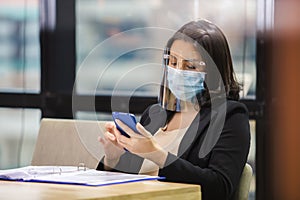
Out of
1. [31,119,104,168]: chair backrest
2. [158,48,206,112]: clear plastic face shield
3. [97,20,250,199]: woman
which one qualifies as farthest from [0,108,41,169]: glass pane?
[158,48,206,112]: clear plastic face shield

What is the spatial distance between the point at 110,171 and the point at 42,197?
579mm

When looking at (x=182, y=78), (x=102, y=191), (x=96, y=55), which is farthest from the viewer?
(x=96, y=55)

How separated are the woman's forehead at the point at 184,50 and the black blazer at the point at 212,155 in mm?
196

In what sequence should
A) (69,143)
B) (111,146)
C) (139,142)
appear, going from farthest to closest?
(69,143), (111,146), (139,142)

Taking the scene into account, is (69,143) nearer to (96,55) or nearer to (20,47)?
(96,55)

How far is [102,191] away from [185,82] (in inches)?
26.0

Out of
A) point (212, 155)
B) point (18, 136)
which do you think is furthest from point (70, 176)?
point (18, 136)

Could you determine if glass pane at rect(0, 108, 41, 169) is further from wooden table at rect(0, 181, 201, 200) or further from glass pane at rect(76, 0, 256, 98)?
wooden table at rect(0, 181, 201, 200)

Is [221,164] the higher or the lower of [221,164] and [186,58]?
the lower

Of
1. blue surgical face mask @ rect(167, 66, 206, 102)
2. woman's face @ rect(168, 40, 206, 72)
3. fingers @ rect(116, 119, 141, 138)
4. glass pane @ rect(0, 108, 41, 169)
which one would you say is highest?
woman's face @ rect(168, 40, 206, 72)

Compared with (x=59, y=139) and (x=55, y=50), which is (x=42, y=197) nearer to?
(x=59, y=139)

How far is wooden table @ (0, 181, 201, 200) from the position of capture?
5.47 ft

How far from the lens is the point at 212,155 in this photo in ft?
7.23

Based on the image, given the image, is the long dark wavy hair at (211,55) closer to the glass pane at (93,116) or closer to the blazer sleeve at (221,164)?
the blazer sleeve at (221,164)
